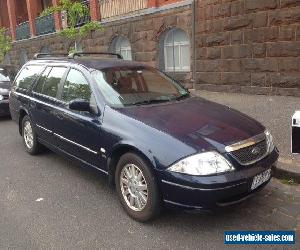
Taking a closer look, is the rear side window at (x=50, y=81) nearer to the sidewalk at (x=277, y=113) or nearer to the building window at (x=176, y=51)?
the sidewalk at (x=277, y=113)

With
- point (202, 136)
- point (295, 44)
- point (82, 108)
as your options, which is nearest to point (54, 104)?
point (82, 108)

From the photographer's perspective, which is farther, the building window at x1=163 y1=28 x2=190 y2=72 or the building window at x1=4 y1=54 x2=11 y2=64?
the building window at x1=4 y1=54 x2=11 y2=64

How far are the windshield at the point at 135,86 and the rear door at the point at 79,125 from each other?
0.21m

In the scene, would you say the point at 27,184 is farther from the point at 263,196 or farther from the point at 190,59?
the point at 190,59

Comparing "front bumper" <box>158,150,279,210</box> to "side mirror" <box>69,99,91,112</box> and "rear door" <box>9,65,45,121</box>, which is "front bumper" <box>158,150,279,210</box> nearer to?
"side mirror" <box>69,99,91,112</box>

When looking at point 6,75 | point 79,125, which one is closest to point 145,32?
point 6,75

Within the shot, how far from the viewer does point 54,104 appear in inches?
210

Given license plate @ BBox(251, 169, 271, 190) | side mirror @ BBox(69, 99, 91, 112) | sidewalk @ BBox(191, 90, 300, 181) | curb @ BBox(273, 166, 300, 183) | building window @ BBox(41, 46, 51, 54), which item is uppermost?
building window @ BBox(41, 46, 51, 54)

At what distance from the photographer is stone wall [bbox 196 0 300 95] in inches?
351

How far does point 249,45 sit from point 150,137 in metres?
6.83

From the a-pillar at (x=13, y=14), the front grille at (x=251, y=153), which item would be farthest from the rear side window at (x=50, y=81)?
the a-pillar at (x=13, y=14)

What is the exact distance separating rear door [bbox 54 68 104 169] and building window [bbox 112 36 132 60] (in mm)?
9555

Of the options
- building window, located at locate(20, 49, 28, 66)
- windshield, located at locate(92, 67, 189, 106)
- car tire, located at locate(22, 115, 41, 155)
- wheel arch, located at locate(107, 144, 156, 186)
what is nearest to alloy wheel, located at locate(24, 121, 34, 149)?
car tire, located at locate(22, 115, 41, 155)

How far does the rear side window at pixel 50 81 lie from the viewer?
17.9 ft
